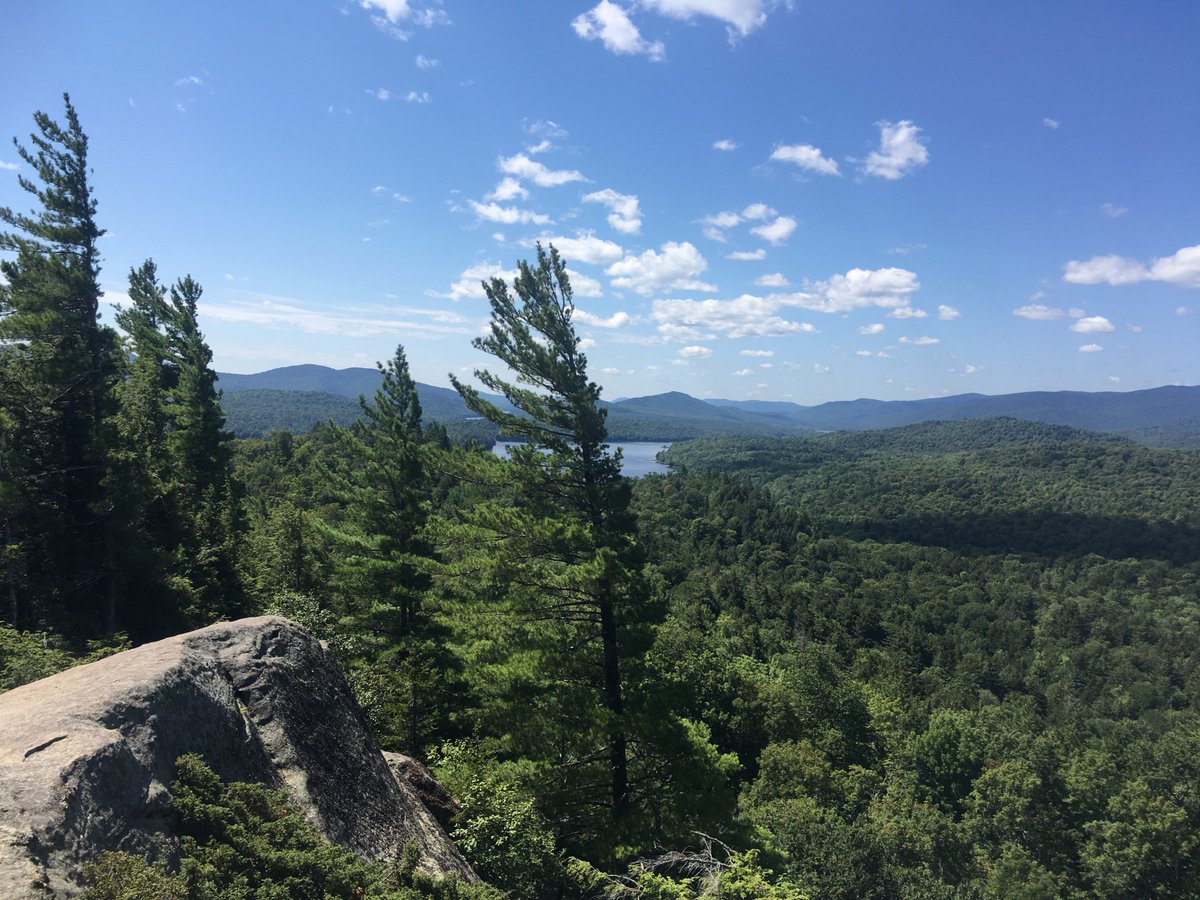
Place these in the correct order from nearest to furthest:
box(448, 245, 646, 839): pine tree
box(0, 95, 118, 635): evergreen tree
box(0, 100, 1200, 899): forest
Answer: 1. box(0, 100, 1200, 899): forest
2. box(448, 245, 646, 839): pine tree
3. box(0, 95, 118, 635): evergreen tree

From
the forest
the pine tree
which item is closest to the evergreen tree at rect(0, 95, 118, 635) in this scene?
the forest

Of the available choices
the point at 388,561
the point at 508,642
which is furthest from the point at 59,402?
the point at 508,642

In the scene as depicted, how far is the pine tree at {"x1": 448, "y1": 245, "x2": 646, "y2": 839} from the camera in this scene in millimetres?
11578

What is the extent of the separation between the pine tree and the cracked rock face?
12.2 ft

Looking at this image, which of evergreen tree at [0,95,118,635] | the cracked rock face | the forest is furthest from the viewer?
evergreen tree at [0,95,118,635]

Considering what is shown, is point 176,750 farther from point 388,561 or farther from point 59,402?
point 59,402

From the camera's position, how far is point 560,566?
11.8 metres

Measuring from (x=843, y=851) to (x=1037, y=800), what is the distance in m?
19.8

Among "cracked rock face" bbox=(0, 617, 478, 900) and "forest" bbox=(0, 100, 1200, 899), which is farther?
"forest" bbox=(0, 100, 1200, 899)

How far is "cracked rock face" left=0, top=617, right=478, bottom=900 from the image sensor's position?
4.27 m

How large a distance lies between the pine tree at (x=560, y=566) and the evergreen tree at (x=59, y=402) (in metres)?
11.2

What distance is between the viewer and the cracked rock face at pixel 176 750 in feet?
14.0

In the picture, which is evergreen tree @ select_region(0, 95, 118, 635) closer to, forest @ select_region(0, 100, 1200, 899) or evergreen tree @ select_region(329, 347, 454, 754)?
forest @ select_region(0, 100, 1200, 899)

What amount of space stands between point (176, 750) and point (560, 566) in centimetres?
708
